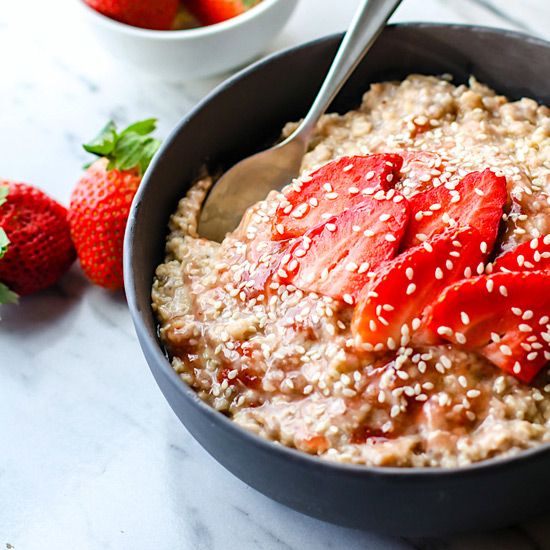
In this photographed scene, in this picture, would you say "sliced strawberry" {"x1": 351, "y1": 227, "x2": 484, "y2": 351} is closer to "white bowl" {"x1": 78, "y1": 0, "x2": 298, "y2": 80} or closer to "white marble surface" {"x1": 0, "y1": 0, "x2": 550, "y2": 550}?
"white marble surface" {"x1": 0, "y1": 0, "x2": 550, "y2": 550}

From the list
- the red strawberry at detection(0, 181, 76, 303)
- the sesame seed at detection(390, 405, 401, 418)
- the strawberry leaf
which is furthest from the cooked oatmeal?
the red strawberry at detection(0, 181, 76, 303)

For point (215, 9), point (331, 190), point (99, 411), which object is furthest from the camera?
point (215, 9)

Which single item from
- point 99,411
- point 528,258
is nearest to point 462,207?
point 528,258

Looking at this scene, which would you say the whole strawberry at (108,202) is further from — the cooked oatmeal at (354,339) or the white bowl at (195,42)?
the white bowl at (195,42)

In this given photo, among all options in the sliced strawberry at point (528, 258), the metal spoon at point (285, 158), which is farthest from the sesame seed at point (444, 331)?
the metal spoon at point (285, 158)

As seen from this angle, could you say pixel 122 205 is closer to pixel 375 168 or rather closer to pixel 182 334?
pixel 182 334

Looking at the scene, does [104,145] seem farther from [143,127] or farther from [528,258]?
[528,258]
